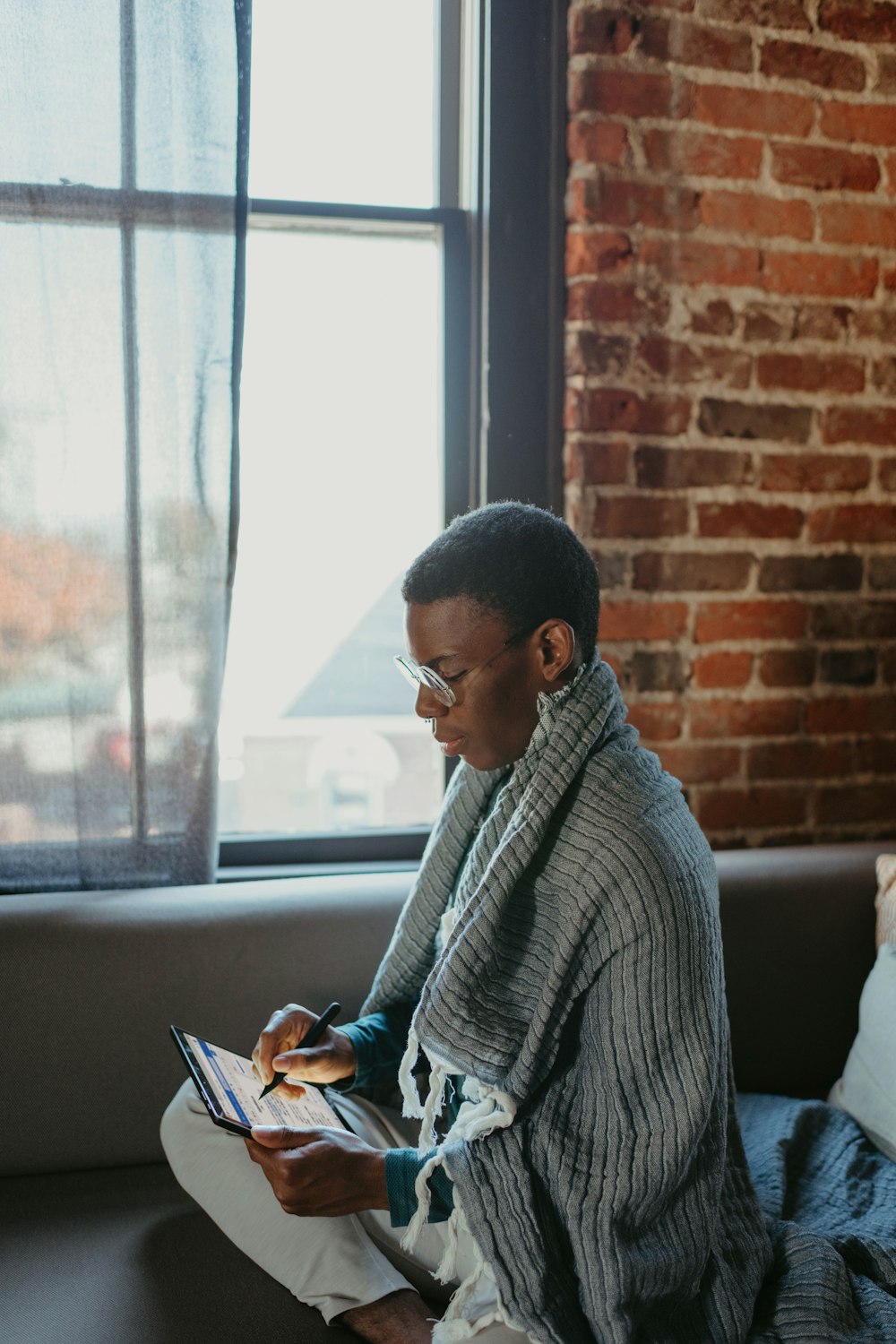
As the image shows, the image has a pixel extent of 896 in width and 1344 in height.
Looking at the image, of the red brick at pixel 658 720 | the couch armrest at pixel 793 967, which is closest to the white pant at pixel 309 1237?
the couch armrest at pixel 793 967

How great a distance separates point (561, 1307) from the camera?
4.21 ft

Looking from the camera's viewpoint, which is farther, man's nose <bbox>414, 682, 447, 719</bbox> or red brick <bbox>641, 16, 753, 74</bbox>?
red brick <bbox>641, 16, 753, 74</bbox>

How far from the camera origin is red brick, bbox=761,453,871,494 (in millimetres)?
2268

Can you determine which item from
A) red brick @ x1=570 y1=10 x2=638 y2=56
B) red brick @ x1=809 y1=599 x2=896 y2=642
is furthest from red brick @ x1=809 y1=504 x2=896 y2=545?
red brick @ x1=570 y1=10 x2=638 y2=56

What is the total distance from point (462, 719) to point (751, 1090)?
1.02 m

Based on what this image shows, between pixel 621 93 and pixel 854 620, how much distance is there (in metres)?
1.15

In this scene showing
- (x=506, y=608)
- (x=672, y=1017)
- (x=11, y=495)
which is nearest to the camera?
(x=672, y=1017)

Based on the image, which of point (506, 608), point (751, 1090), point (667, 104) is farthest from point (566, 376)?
point (751, 1090)

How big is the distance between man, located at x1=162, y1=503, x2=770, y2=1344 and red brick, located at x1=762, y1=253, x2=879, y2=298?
1.05 meters

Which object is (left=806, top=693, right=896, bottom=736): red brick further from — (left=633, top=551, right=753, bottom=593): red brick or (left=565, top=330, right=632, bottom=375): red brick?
(left=565, top=330, right=632, bottom=375): red brick

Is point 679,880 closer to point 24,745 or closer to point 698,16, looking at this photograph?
point 24,745

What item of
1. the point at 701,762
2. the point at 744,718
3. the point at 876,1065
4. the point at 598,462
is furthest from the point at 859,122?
the point at 876,1065

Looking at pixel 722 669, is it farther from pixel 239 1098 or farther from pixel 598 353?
pixel 239 1098

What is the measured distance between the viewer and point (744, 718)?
2.30 meters
